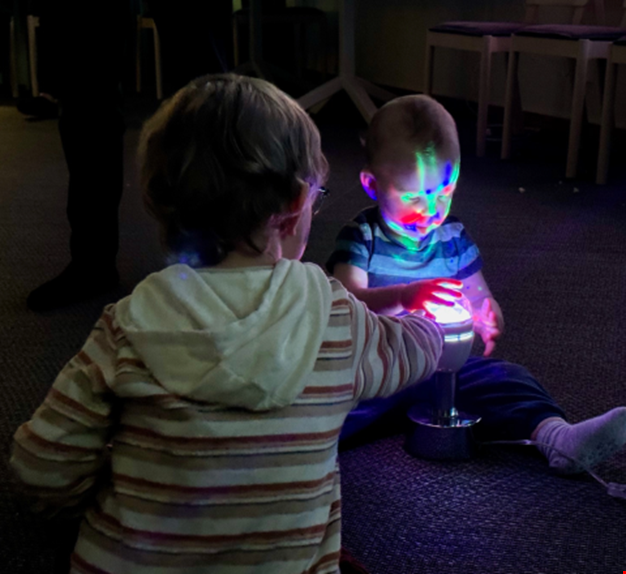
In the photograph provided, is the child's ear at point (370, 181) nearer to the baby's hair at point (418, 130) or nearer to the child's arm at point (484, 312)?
the baby's hair at point (418, 130)

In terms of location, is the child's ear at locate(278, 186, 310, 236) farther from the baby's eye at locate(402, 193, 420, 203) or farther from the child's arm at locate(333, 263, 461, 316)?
the baby's eye at locate(402, 193, 420, 203)

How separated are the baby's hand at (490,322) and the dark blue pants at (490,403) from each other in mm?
66

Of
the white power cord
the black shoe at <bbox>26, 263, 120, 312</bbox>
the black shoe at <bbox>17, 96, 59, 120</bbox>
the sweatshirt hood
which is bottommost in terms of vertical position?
the black shoe at <bbox>17, 96, 59, 120</bbox>

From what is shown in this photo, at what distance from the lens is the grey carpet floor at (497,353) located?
94 centimetres

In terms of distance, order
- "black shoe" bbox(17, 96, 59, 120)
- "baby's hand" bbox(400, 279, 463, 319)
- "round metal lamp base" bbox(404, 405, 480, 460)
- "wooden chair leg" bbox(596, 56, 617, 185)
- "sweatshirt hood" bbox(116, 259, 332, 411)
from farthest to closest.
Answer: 1. "black shoe" bbox(17, 96, 59, 120)
2. "wooden chair leg" bbox(596, 56, 617, 185)
3. "round metal lamp base" bbox(404, 405, 480, 460)
4. "baby's hand" bbox(400, 279, 463, 319)
5. "sweatshirt hood" bbox(116, 259, 332, 411)

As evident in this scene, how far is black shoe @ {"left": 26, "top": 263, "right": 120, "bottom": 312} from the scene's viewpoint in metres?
1.71

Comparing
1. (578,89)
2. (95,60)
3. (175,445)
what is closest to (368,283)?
(175,445)

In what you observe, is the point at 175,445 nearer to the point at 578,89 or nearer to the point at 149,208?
the point at 149,208

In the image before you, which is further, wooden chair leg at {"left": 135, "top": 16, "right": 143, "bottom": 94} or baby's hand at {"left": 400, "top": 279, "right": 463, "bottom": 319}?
wooden chair leg at {"left": 135, "top": 16, "right": 143, "bottom": 94}

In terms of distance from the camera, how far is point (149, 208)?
79 centimetres

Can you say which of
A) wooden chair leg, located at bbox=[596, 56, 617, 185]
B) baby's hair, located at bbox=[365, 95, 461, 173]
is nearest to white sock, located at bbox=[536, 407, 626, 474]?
baby's hair, located at bbox=[365, 95, 461, 173]

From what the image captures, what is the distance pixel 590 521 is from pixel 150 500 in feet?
1.76

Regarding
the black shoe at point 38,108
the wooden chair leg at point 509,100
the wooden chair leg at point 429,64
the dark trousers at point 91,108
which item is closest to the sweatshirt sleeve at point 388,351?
the dark trousers at point 91,108

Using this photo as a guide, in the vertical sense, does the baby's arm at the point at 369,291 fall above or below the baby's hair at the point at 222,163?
below
